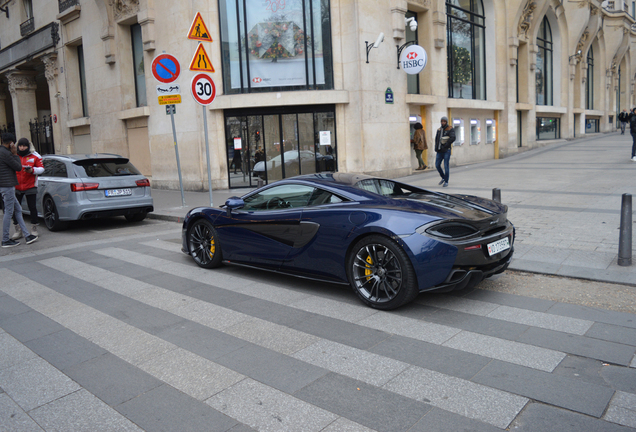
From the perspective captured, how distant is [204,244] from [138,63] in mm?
14773

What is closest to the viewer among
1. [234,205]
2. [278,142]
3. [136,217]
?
[234,205]

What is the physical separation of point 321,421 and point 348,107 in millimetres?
14355

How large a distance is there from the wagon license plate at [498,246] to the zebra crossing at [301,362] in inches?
21.1

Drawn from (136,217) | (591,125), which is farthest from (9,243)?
(591,125)

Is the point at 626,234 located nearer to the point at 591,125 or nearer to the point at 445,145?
the point at 445,145

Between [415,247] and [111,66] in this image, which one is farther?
[111,66]

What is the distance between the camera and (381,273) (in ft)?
16.0

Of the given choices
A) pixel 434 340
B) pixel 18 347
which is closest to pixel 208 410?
pixel 434 340

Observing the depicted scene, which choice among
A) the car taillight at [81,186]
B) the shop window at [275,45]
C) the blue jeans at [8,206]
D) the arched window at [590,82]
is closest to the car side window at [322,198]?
the blue jeans at [8,206]

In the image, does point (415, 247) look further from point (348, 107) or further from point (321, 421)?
point (348, 107)

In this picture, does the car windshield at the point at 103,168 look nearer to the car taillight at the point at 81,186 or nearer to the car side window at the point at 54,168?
the car taillight at the point at 81,186

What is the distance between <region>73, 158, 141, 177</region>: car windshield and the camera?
10125 mm

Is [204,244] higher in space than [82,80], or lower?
lower

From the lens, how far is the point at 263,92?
53.5 feet
